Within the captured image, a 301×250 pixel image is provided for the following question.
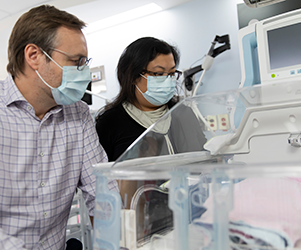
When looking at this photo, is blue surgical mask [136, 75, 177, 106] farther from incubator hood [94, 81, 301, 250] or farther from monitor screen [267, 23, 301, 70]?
incubator hood [94, 81, 301, 250]

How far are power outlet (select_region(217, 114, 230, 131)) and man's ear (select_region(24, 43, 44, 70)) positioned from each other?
2.74 ft

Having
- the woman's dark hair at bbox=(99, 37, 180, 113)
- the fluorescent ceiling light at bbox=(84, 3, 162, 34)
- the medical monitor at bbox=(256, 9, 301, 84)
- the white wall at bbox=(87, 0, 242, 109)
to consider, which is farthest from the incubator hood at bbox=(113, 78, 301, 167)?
the fluorescent ceiling light at bbox=(84, 3, 162, 34)

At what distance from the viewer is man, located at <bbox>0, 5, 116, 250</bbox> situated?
1.00 metres

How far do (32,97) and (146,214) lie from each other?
0.87m

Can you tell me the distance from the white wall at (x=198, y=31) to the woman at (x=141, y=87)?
136 cm

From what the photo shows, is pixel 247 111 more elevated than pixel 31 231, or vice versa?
pixel 247 111

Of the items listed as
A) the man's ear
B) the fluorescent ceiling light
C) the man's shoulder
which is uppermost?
the fluorescent ceiling light

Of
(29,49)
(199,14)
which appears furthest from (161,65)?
(199,14)

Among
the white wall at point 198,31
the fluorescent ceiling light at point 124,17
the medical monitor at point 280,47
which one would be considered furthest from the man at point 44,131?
the fluorescent ceiling light at point 124,17

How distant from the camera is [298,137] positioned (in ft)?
2.62

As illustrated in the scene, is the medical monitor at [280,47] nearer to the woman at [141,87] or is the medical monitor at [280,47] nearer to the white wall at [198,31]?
the woman at [141,87]

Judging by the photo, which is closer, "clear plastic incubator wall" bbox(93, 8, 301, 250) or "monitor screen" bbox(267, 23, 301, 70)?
"clear plastic incubator wall" bbox(93, 8, 301, 250)

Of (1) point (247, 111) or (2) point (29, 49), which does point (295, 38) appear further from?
(2) point (29, 49)

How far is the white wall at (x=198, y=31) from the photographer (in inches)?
113
